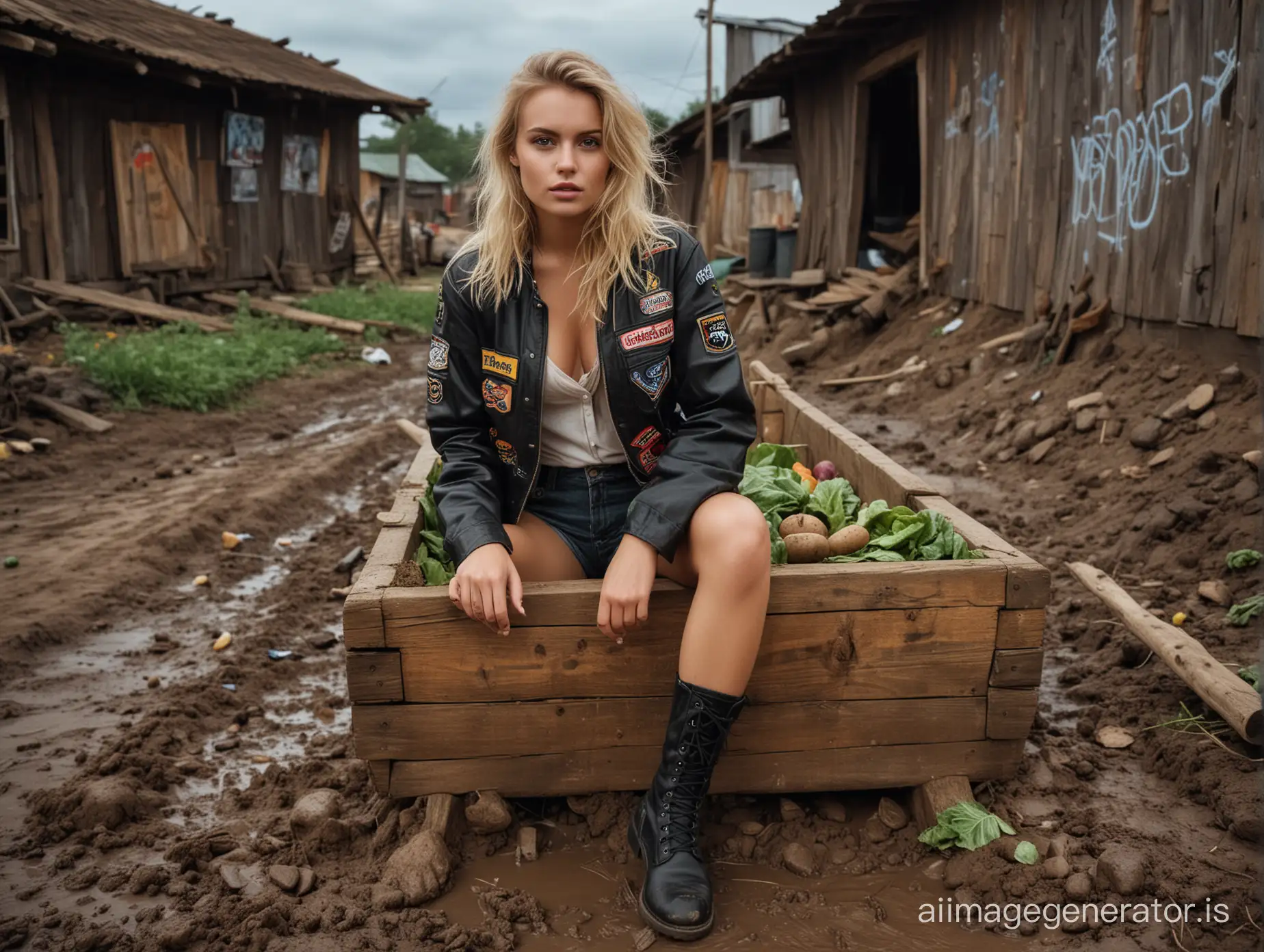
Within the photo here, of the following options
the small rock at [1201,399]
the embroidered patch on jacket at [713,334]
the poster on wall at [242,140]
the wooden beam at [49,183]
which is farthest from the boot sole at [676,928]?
the poster on wall at [242,140]

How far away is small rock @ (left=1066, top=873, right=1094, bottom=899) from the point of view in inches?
87.4

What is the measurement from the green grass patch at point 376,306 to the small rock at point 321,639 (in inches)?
376

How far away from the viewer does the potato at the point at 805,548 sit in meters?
2.76

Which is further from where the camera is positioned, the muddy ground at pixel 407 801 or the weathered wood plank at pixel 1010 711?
the weathered wood plank at pixel 1010 711

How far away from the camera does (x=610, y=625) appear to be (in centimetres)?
232

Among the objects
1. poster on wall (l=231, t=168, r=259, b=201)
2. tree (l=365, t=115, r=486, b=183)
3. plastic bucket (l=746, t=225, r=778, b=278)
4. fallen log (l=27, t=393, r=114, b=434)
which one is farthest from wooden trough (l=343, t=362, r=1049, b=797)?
tree (l=365, t=115, r=486, b=183)

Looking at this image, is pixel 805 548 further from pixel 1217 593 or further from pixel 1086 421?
pixel 1086 421

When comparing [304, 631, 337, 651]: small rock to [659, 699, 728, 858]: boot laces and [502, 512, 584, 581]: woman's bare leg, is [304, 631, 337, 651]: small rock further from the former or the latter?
[659, 699, 728, 858]: boot laces

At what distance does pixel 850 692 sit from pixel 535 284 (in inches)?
50.4

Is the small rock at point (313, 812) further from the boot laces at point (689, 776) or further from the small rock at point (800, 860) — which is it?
the small rock at point (800, 860)

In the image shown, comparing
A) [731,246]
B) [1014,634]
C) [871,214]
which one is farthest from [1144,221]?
[731,246]

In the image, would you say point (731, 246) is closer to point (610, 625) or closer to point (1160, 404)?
point (1160, 404)

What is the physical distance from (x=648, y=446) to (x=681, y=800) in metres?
0.86

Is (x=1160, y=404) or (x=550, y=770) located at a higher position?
(x=1160, y=404)
